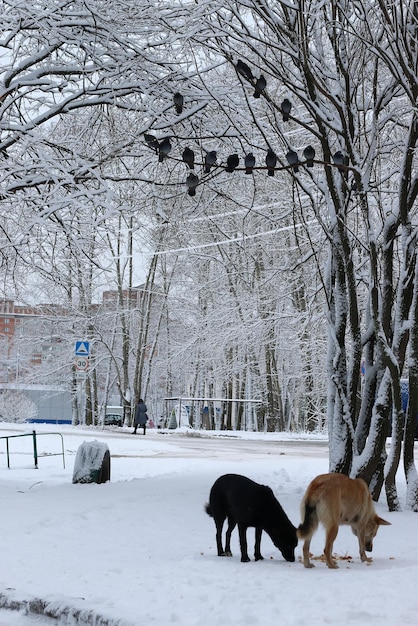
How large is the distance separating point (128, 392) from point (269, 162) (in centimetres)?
3581

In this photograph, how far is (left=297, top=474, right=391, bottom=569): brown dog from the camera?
7.27 metres

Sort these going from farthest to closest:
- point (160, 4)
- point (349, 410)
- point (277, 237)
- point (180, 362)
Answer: point (180, 362) → point (277, 237) → point (160, 4) → point (349, 410)

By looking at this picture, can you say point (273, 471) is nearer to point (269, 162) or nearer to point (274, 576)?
point (269, 162)

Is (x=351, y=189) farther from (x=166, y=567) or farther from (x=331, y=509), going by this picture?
(x=166, y=567)

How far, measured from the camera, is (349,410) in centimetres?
1216

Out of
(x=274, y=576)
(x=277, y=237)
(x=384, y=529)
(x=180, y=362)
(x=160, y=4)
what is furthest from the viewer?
(x=180, y=362)

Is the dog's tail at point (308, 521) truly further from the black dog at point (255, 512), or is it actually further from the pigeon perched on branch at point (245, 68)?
the pigeon perched on branch at point (245, 68)

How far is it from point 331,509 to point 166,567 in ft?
4.56

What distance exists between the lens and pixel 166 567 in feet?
23.8

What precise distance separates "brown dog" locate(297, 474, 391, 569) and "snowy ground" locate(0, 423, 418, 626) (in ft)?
0.68

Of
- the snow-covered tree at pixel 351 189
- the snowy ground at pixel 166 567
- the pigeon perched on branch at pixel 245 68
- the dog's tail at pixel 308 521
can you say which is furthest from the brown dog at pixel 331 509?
the pigeon perched on branch at pixel 245 68

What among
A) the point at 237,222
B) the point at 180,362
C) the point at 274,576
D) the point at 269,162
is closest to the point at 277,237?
the point at 237,222

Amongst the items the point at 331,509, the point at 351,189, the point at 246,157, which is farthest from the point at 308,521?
the point at 351,189

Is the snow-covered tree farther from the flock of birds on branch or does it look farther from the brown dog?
the brown dog
